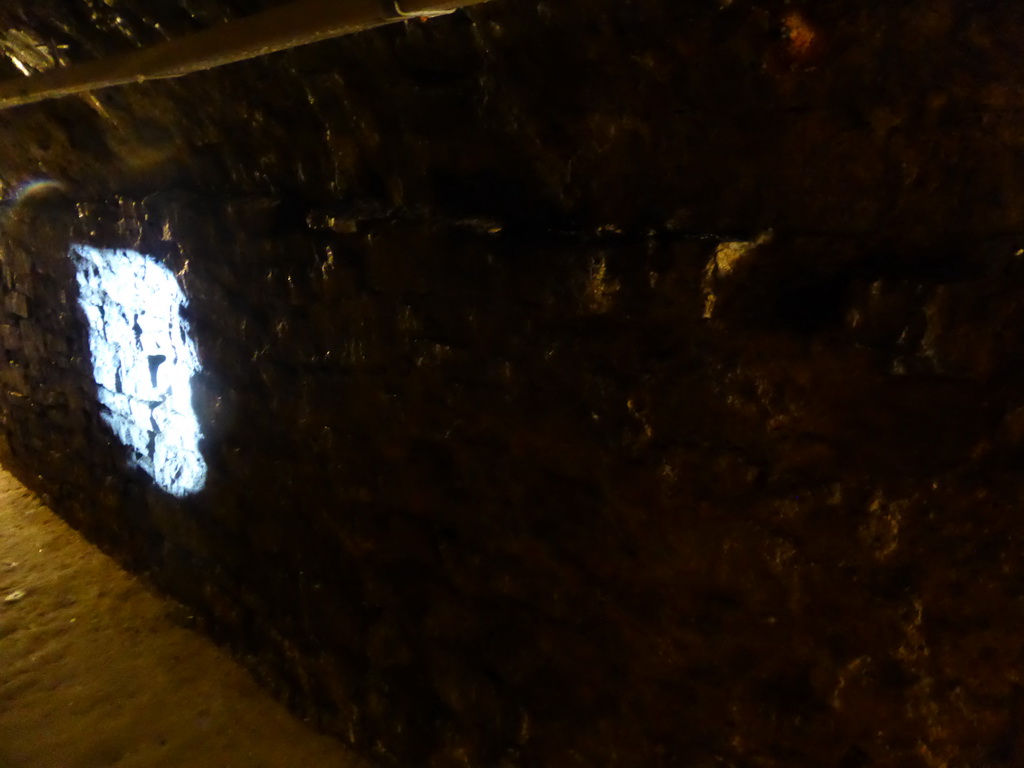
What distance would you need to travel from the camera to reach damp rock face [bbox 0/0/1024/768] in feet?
3.16

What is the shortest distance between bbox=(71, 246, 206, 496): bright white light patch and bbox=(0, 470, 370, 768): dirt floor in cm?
63

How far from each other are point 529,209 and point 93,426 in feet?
8.24

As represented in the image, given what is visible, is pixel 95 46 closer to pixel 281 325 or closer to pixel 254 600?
pixel 281 325

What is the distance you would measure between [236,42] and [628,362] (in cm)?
113

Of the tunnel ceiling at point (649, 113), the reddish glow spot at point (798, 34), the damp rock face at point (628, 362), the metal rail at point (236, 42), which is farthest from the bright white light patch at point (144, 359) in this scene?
the reddish glow spot at point (798, 34)

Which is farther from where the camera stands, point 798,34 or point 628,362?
point 628,362

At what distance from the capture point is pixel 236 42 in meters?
1.47

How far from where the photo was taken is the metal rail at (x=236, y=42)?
1191 mm

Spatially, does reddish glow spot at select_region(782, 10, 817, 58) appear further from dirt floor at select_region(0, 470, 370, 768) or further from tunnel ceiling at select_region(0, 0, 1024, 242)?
dirt floor at select_region(0, 470, 370, 768)

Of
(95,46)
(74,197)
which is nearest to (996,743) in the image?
(95,46)

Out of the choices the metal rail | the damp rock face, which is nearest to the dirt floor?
the damp rock face

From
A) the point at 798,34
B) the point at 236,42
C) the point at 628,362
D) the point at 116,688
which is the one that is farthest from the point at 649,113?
the point at 116,688

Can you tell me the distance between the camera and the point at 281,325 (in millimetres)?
1851

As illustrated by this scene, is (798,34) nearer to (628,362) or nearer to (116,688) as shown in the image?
(628,362)
